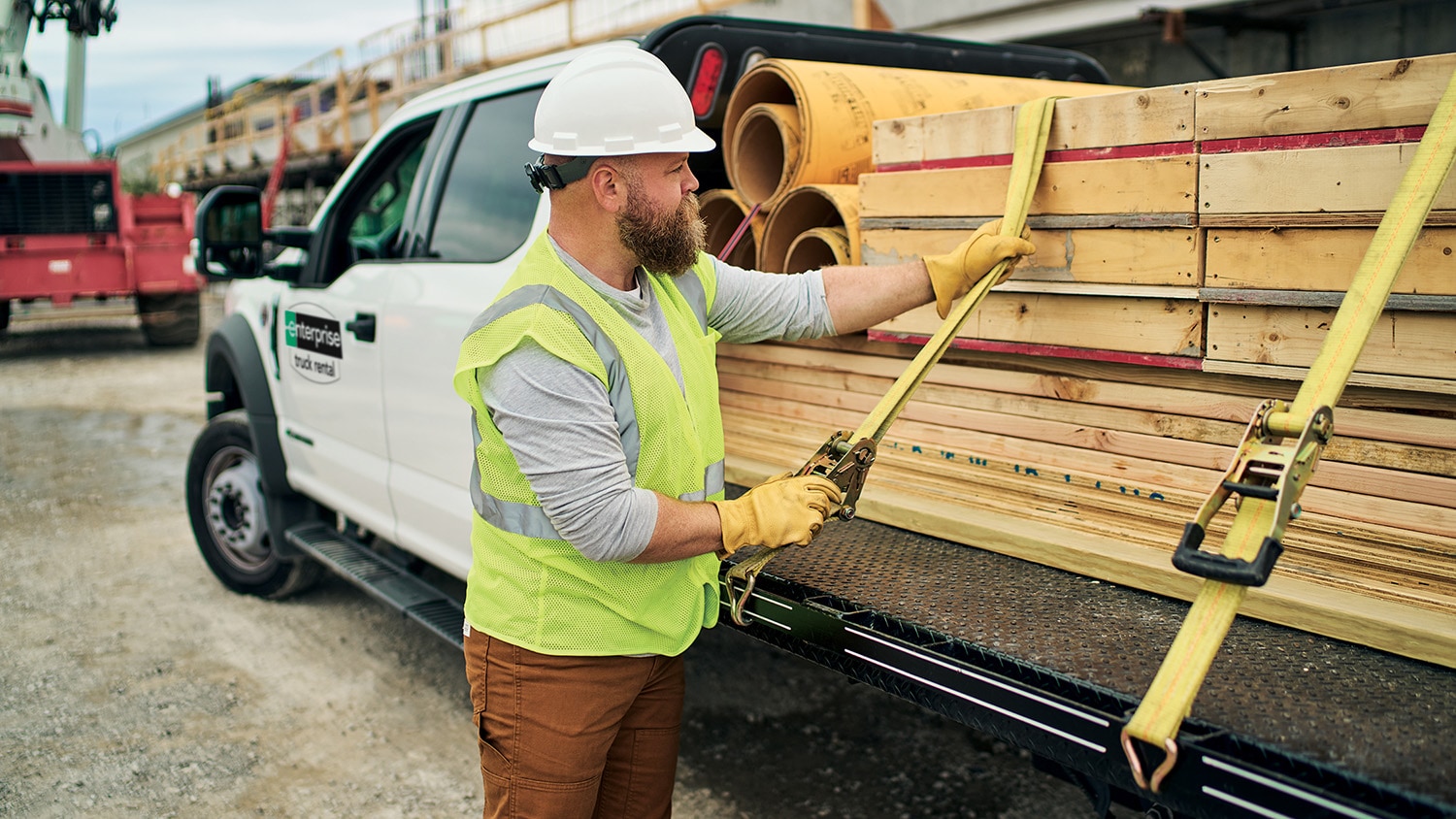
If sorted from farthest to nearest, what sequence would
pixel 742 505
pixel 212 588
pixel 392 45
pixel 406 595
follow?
pixel 392 45, pixel 212 588, pixel 406 595, pixel 742 505

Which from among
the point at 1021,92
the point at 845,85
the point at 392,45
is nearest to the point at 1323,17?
the point at 1021,92

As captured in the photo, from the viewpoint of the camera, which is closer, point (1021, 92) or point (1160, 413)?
point (1160, 413)

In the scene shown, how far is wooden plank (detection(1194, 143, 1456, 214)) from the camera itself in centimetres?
193

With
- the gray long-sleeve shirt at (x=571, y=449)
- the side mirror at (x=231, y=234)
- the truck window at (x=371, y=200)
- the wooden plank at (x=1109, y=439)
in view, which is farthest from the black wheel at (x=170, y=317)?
the gray long-sleeve shirt at (x=571, y=449)

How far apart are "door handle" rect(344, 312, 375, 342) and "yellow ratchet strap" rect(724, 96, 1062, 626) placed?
6.54 ft

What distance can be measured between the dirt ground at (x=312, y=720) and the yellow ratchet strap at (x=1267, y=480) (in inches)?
73.7

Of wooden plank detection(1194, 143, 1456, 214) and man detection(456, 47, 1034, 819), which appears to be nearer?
wooden plank detection(1194, 143, 1456, 214)

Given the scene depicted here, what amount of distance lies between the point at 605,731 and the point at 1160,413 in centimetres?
132

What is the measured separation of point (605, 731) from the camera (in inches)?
90.5

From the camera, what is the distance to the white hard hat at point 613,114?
210 cm

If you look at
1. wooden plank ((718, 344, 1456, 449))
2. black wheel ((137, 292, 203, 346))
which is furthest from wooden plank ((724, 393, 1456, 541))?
black wheel ((137, 292, 203, 346))

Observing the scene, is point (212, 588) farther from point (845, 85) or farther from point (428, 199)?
point (845, 85)

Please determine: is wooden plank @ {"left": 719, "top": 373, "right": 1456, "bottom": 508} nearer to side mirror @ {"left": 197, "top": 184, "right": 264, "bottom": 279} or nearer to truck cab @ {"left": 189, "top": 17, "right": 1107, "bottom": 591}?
truck cab @ {"left": 189, "top": 17, "right": 1107, "bottom": 591}

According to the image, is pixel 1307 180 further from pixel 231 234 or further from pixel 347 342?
pixel 231 234
